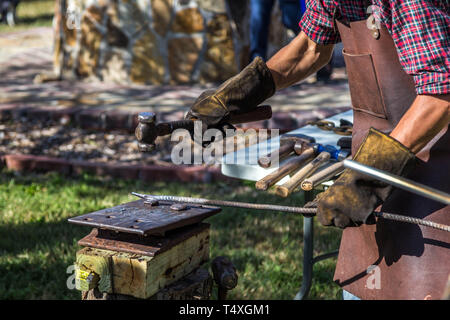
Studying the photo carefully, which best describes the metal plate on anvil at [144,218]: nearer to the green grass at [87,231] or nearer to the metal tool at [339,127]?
the metal tool at [339,127]

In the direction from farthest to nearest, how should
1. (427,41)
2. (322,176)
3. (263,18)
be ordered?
(263,18), (322,176), (427,41)

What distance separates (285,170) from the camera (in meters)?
2.28

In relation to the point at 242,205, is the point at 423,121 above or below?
above

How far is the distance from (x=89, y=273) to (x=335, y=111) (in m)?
4.29

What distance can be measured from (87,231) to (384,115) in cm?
270

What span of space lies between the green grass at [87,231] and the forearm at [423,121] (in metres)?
1.92

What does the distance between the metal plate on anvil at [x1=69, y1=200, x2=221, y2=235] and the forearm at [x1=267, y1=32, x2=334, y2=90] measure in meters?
0.56

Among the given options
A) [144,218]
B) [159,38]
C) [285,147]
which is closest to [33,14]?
[159,38]

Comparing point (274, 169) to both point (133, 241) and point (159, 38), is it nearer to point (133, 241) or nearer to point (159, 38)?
point (133, 241)

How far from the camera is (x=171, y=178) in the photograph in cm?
514

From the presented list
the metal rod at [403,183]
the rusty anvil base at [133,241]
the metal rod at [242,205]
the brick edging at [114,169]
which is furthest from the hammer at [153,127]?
the brick edging at [114,169]

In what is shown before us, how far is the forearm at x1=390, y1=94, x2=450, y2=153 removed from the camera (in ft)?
5.20

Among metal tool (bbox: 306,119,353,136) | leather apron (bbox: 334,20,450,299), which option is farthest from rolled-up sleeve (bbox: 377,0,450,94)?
metal tool (bbox: 306,119,353,136)
